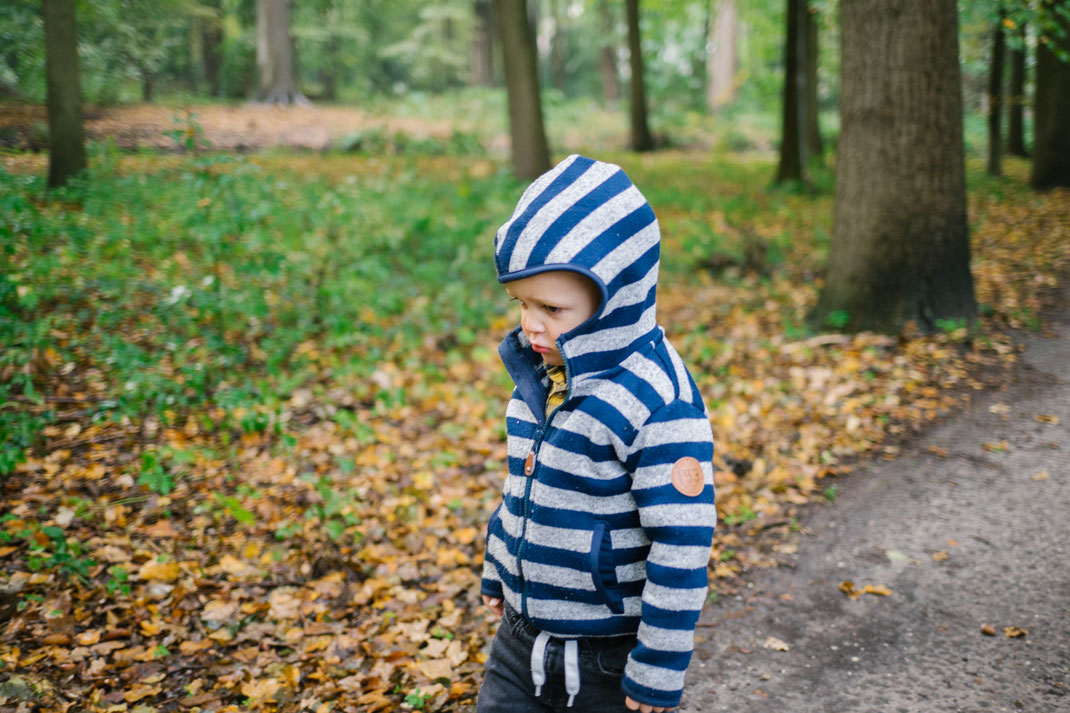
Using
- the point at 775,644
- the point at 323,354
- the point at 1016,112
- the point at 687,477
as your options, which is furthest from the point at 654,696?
the point at 1016,112

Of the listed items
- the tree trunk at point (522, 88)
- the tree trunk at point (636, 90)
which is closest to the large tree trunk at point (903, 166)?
the tree trunk at point (522, 88)

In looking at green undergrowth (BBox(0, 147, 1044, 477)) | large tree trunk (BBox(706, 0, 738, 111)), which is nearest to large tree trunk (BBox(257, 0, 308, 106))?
green undergrowth (BBox(0, 147, 1044, 477))

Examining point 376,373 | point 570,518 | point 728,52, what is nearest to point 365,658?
point 570,518

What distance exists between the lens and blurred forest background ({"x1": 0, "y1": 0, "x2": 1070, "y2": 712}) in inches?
137

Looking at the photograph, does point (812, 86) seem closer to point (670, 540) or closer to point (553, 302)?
point (553, 302)

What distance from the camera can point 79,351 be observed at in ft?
18.0

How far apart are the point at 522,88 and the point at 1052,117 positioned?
8238 millimetres

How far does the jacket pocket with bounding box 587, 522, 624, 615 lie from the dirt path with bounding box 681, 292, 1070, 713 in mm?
1466

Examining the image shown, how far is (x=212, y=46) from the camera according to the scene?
11727mm

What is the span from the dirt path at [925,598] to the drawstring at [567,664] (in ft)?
4.41

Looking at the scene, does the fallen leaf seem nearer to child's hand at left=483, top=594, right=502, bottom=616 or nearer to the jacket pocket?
child's hand at left=483, top=594, right=502, bottom=616

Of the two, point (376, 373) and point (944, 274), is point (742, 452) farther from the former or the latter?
point (376, 373)

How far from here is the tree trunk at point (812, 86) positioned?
1419cm

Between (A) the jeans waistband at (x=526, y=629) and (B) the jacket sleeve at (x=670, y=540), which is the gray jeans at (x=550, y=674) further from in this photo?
(B) the jacket sleeve at (x=670, y=540)
